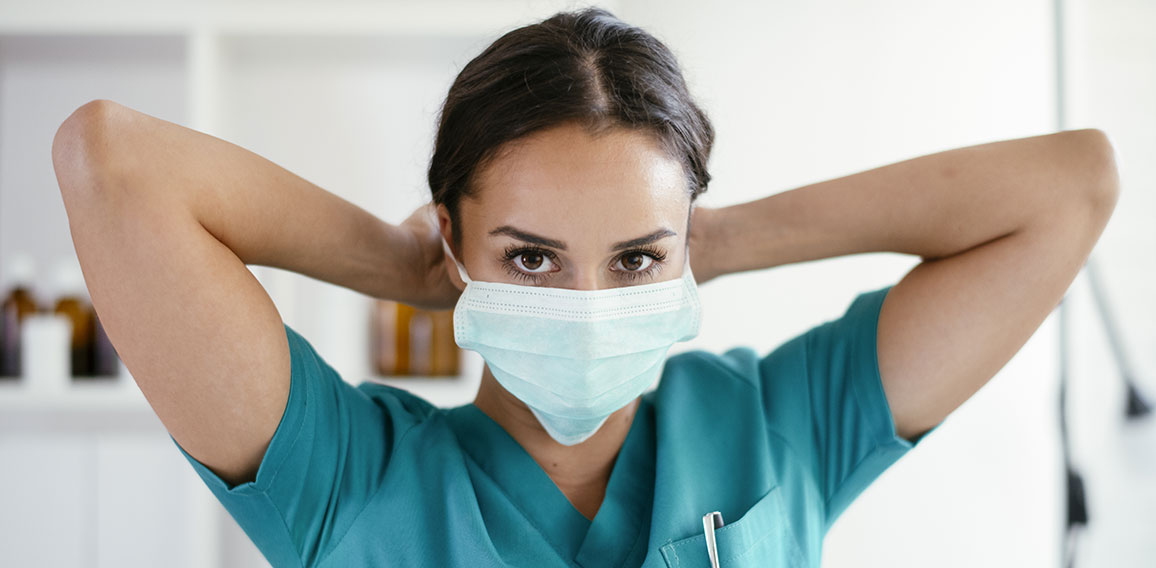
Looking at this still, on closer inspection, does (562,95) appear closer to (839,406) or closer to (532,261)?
(532,261)

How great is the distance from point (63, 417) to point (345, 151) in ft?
2.92

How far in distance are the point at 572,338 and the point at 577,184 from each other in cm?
15

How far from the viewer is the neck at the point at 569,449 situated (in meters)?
0.86

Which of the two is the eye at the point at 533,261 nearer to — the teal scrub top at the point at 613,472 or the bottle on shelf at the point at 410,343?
the teal scrub top at the point at 613,472

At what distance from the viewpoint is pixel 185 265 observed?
630 mm

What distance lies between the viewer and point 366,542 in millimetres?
753

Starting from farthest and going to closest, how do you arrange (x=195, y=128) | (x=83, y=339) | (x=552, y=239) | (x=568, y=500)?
(x=83, y=339) < (x=195, y=128) < (x=568, y=500) < (x=552, y=239)

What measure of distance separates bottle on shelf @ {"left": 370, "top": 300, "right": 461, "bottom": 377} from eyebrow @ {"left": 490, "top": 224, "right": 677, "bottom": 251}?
1.01 m

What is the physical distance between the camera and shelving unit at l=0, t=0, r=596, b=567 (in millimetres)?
1561

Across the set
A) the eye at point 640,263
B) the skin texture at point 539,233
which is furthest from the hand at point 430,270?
the eye at point 640,263

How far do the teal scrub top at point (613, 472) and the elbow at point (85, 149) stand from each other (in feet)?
0.71

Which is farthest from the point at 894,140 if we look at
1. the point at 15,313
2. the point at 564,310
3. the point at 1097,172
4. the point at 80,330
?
the point at 15,313

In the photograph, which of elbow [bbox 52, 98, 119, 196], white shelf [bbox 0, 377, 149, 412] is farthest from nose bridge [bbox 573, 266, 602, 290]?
white shelf [bbox 0, 377, 149, 412]

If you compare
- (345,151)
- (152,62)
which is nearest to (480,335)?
(345,151)
